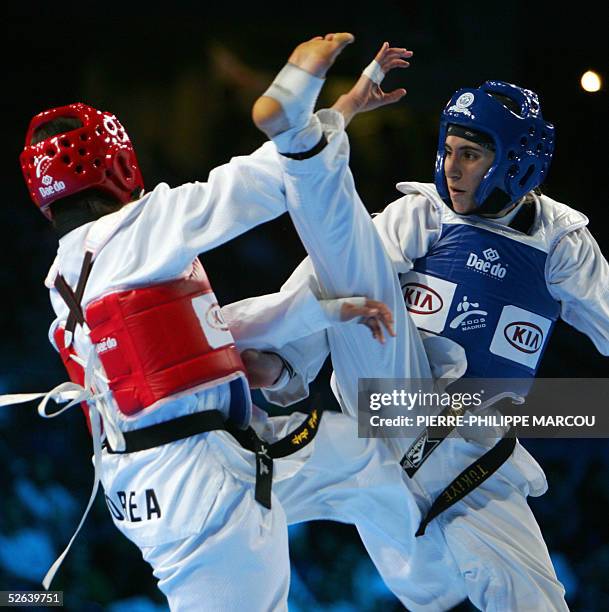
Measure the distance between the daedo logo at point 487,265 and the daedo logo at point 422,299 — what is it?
17cm

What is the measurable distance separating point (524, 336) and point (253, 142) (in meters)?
2.37

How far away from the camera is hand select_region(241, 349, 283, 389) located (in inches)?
121

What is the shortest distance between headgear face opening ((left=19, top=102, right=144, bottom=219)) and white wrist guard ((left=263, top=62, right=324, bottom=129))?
0.56 meters

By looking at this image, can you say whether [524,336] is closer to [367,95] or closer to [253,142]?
[367,95]

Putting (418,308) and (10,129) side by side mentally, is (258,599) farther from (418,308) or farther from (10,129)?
(10,129)

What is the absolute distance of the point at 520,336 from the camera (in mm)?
3471

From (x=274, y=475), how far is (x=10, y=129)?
3088 mm

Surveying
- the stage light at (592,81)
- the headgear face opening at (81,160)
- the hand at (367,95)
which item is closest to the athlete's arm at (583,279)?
the hand at (367,95)

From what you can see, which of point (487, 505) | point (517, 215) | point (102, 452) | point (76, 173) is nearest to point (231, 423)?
point (102, 452)

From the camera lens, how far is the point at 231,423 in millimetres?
2811

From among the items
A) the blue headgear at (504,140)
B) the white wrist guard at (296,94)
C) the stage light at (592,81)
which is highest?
the white wrist guard at (296,94)

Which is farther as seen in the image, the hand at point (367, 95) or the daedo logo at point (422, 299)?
the daedo logo at point (422, 299)

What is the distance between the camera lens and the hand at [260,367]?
10.1ft

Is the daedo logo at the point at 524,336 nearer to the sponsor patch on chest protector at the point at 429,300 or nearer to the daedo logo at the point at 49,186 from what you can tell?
the sponsor patch on chest protector at the point at 429,300
